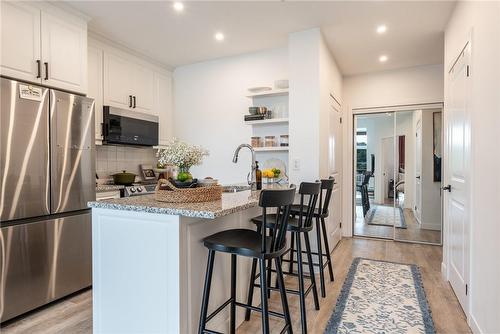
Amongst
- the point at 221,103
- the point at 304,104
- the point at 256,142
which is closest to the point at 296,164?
the point at 304,104

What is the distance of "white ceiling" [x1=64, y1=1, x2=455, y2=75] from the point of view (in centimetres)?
280

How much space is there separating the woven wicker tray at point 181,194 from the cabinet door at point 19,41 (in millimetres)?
1695

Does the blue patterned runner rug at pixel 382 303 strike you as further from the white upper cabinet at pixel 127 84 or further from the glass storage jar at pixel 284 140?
the white upper cabinet at pixel 127 84

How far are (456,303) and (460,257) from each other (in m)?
0.40

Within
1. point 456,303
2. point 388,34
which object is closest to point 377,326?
point 456,303

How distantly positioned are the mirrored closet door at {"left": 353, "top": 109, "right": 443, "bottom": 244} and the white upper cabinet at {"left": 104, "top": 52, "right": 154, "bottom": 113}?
336 centimetres

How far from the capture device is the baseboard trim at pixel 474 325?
1976mm

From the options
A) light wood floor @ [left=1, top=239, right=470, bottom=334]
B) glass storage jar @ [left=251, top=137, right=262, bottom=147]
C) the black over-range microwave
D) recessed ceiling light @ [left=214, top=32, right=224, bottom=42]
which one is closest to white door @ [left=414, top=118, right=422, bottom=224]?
light wood floor @ [left=1, top=239, right=470, bottom=334]

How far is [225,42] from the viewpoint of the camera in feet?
12.1

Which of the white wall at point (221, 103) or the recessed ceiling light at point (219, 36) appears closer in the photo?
the recessed ceiling light at point (219, 36)

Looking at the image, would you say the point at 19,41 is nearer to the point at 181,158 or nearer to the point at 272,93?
the point at 181,158

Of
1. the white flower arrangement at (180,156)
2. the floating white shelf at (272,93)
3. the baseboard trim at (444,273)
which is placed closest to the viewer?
the white flower arrangement at (180,156)

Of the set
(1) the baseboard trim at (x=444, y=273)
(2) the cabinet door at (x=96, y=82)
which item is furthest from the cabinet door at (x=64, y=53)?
(1) the baseboard trim at (x=444, y=273)

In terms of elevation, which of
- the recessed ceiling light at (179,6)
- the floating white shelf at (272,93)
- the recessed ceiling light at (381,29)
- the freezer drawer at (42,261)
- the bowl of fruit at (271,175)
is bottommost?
the freezer drawer at (42,261)
